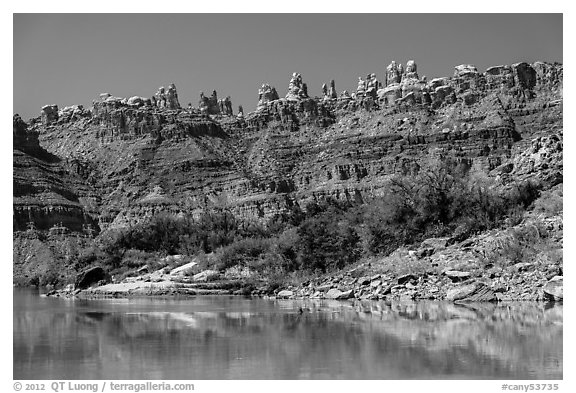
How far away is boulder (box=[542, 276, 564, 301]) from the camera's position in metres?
27.9

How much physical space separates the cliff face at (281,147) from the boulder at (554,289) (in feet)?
293

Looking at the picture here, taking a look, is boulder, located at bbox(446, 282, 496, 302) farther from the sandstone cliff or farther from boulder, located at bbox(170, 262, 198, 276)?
the sandstone cliff

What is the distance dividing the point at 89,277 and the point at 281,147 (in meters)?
90.7

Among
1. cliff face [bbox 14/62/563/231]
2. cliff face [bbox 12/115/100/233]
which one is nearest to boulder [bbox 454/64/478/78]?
cliff face [bbox 14/62/563/231]

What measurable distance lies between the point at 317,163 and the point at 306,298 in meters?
98.8

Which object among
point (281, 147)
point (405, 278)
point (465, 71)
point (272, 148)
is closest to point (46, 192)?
point (272, 148)

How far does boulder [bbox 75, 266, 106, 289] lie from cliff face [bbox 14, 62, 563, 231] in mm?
68022

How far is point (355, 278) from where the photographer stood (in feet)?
128

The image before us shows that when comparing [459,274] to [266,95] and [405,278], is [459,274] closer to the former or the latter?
[405,278]

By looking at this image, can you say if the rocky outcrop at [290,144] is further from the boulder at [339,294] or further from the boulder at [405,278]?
the boulder at [405,278]

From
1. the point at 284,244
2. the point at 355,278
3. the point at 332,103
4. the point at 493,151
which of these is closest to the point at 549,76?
the point at 493,151

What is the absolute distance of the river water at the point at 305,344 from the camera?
15.7 meters

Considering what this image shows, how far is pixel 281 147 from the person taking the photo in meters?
145

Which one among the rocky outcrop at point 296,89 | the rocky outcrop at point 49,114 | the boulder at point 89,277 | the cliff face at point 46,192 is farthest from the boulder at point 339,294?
the rocky outcrop at point 49,114
